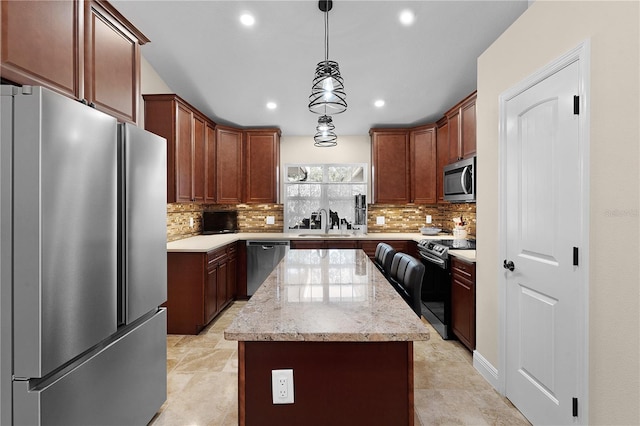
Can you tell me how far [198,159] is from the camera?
403 centimetres

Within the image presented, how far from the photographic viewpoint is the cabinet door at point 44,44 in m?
1.21

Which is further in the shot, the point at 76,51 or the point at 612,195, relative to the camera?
the point at 76,51

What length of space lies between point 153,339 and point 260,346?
1.04m

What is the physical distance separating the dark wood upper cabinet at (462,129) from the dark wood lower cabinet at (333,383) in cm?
270

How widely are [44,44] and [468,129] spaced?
342cm

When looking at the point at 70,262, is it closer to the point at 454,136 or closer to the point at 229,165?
the point at 229,165

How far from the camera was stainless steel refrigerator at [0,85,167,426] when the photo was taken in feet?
3.77

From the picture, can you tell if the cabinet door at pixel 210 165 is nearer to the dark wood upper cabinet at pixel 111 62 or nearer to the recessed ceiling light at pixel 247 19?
the recessed ceiling light at pixel 247 19

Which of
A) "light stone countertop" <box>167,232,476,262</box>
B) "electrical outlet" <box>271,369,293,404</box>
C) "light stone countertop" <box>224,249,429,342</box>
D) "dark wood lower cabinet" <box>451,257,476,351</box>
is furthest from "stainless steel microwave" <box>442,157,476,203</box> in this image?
"electrical outlet" <box>271,369,293,404</box>

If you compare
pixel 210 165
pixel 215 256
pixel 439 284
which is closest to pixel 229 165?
pixel 210 165

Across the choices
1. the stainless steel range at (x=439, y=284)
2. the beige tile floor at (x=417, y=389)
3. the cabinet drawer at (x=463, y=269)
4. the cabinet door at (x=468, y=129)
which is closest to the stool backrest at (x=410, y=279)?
the beige tile floor at (x=417, y=389)

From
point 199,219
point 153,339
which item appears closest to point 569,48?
point 153,339

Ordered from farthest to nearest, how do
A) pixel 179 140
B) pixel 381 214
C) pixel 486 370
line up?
1. pixel 381 214
2. pixel 179 140
3. pixel 486 370

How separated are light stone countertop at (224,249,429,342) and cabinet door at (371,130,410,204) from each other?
9.06ft
